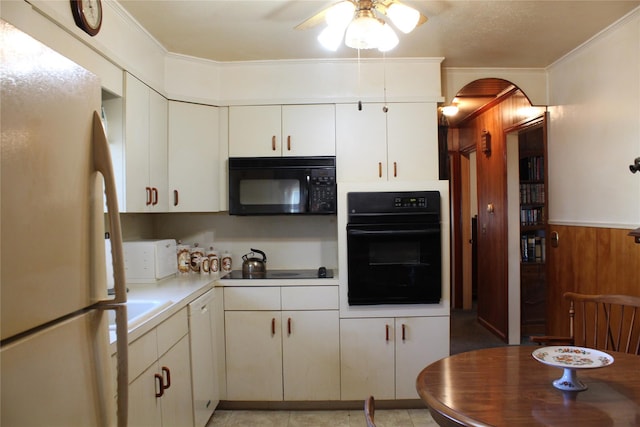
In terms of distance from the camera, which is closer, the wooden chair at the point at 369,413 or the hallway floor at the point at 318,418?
the wooden chair at the point at 369,413

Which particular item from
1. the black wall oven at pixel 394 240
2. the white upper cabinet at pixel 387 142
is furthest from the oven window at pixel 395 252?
the white upper cabinet at pixel 387 142

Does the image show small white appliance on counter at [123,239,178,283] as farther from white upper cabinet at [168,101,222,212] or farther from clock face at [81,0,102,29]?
clock face at [81,0,102,29]

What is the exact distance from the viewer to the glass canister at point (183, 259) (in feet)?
9.19

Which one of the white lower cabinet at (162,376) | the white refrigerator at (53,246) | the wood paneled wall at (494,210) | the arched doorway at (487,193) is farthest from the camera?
the wood paneled wall at (494,210)

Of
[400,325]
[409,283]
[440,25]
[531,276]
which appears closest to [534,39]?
[440,25]

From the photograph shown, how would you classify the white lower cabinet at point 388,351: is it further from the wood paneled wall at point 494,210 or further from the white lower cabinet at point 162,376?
Answer: the wood paneled wall at point 494,210

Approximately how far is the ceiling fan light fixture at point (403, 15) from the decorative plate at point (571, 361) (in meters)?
1.40

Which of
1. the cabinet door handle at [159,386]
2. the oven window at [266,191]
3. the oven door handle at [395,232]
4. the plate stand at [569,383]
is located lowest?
the cabinet door handle at [159,386]

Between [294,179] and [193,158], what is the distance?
73 centimetres

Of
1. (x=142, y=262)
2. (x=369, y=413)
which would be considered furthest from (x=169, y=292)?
(x=369, y=413)

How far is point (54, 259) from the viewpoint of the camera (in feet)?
2.63

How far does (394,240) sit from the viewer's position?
8.43ft

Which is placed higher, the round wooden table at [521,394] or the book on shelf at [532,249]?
the book on shelf at [532,249]

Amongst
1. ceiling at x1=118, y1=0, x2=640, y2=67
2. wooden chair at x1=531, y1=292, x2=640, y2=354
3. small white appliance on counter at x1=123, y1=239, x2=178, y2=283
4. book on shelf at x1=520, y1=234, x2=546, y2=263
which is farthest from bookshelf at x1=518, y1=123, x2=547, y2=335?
small white appliance on counter at x1=123, y1=239, x2=178, y2=283
